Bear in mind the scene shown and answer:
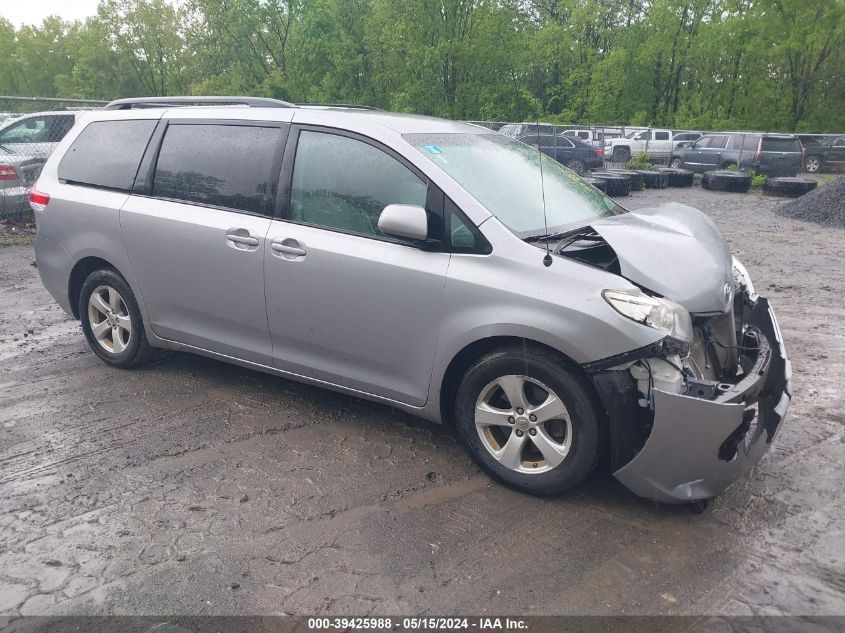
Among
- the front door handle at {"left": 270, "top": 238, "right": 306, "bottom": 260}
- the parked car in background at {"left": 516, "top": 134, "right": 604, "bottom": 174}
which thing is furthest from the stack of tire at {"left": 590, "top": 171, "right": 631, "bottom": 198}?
the front door handle at {"left": 270, "top": 238, "right": 306, "bottom": 260}

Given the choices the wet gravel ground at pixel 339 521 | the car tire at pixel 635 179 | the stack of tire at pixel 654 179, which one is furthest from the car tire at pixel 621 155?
the wet gravel ground at pixel 339 521

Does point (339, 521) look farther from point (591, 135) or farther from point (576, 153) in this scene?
point (591, 135)

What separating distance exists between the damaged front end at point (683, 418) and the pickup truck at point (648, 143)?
2282 centimetres

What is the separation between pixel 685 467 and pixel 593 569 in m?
0.62

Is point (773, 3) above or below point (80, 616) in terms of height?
above

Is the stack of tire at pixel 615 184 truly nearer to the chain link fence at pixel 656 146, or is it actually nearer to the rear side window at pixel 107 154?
the chain link fence at pixel 656 146

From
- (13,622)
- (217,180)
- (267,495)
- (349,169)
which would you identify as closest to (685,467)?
(267,495)

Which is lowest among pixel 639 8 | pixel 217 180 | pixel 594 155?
pixel 594 155

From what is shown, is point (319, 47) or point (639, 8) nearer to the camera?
point (319, 47)

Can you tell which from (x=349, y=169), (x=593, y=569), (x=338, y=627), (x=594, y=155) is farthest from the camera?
(x=594, y=155)

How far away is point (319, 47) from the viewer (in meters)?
34.6

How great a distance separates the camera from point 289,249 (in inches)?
158

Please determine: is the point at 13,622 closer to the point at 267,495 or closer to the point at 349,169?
Answer: the point at 267,495

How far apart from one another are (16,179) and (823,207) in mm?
14879
